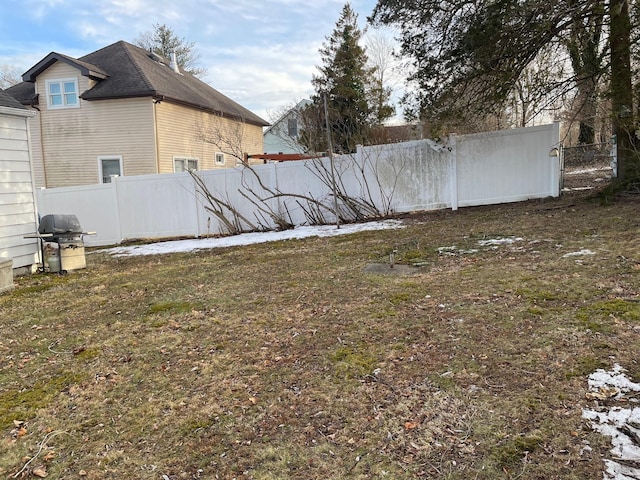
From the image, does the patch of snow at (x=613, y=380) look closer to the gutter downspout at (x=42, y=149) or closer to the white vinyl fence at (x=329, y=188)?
the white vinyl fence at (x=329, y=188)

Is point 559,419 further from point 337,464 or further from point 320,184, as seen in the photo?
point 320,184

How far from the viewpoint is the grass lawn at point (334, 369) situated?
2043mm

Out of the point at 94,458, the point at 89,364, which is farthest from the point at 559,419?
the point at 89,364

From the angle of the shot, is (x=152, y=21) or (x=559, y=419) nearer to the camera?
(x=559, y=419)

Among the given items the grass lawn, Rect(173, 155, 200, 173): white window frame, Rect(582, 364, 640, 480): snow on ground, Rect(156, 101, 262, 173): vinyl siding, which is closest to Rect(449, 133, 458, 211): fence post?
the grass lawn

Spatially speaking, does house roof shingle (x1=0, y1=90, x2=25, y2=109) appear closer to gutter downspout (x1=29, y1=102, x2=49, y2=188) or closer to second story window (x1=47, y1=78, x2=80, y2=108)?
second story window (x1=47, y1=78, x2=80, y2=108)

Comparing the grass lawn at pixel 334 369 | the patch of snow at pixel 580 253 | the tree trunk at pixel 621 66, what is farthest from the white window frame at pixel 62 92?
the patch of snow at pixel 580 253

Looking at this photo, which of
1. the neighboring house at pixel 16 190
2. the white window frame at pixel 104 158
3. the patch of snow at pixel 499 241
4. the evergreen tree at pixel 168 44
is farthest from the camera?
the evergreen tree at pixel 168 44

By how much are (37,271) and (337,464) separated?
7.39 metres

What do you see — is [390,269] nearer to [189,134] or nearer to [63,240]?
[63,240]

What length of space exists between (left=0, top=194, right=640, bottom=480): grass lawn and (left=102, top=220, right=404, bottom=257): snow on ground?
331 centimetres

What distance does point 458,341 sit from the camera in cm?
307

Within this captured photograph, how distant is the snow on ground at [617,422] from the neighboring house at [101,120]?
42.9 ft

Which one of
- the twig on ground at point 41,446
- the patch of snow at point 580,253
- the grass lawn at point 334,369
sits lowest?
the twig on ground at point 41,446
